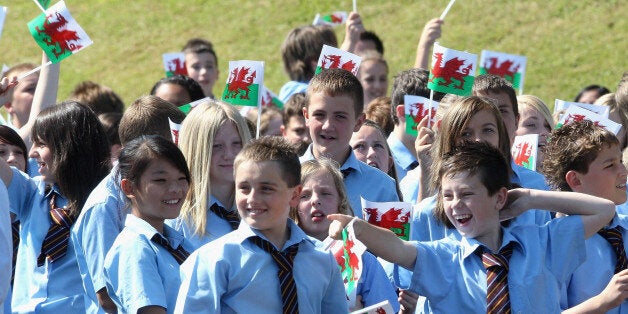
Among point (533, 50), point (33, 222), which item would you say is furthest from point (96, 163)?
point (533, 50)

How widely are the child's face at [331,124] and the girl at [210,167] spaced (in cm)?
70

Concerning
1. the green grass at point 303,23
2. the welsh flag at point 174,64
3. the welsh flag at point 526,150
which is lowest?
the green grass at point 303,23

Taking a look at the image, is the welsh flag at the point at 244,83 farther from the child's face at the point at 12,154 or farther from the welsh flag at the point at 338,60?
the child's face at the point at 12,154

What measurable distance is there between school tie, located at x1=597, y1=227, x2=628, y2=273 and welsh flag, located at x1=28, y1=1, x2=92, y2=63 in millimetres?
3280

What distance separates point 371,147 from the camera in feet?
25.6

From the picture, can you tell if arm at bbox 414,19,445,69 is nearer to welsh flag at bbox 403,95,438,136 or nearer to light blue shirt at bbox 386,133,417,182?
light blue shirt at bbox 386,133,417,182

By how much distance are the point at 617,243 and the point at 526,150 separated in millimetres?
1329

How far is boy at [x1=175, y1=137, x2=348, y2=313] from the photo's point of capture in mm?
5312

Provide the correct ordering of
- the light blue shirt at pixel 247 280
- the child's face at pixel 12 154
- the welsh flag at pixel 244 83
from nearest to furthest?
the light blue shirt at pixel 247 280
the child's face at pixel 12 154
the welsh flag at pixel 244 83

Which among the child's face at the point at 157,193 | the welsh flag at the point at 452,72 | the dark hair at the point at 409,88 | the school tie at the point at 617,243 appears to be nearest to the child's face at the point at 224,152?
the child's face at the point at 157,193

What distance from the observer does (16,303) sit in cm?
646

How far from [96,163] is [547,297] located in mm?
2340

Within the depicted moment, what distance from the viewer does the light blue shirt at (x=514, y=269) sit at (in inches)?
220

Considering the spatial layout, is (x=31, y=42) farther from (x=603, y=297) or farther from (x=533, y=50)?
(x=603, y=297)
